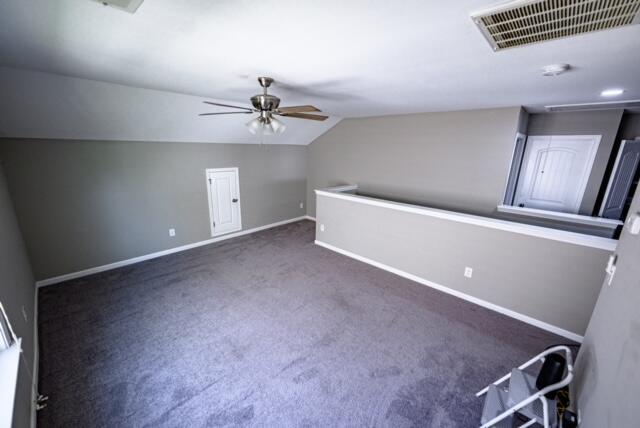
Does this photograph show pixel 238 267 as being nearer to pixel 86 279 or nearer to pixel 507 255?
pixel 86 279

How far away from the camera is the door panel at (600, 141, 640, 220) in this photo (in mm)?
3336

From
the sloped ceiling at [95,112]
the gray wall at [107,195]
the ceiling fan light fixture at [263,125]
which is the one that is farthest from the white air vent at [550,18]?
the gray wall at [107,195]

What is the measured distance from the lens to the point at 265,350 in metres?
2.24

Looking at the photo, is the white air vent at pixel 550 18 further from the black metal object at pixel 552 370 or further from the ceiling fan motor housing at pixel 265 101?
the black metal object at pixel 552 370

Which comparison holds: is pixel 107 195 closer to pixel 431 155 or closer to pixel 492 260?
pixel 431 155

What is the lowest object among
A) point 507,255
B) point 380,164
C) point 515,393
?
point 515,393

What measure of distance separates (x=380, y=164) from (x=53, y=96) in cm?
448

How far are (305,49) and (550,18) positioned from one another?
1.28m

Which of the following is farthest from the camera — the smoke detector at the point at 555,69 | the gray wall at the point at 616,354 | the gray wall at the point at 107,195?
the gray wall at the point at 107,195

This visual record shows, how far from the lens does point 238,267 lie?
3.74m

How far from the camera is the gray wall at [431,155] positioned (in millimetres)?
3473

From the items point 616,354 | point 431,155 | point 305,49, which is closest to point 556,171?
point 431,155

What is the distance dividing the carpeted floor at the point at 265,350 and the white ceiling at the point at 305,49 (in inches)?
93.9

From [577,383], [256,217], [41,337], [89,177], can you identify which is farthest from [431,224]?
[89,177]
